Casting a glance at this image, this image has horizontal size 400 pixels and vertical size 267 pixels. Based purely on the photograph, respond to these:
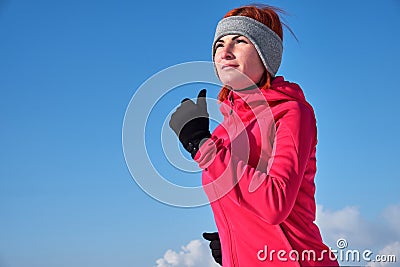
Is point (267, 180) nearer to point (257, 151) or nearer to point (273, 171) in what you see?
point (273, 171)

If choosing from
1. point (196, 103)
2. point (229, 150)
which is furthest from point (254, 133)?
point (196, 103)

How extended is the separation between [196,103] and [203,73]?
7.0 inches

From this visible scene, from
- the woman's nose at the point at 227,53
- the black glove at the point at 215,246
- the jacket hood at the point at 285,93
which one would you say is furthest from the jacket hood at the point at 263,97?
the black glove at the point at 215,246

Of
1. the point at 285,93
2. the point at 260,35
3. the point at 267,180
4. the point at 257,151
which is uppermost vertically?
the point at 260,35

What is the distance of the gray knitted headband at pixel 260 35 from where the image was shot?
5.92 feet

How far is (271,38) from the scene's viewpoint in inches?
73.2

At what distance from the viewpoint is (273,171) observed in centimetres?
151

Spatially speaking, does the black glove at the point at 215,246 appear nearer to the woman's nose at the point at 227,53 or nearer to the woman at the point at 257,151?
the woman at the point at 257,151

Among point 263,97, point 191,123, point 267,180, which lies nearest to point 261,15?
point 263,97

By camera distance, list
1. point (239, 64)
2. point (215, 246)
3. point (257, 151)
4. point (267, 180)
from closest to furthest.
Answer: point (267, 180)
point (257, 151)
point (239, 64)
point (215, 246)

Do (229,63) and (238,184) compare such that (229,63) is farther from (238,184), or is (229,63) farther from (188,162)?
(238,184)

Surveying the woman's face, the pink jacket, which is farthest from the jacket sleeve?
the woman's face

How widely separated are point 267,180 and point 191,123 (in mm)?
349

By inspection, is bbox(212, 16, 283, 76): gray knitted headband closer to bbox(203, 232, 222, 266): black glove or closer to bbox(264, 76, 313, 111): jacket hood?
bbox(264, 76, 313, 111): jacket hood
